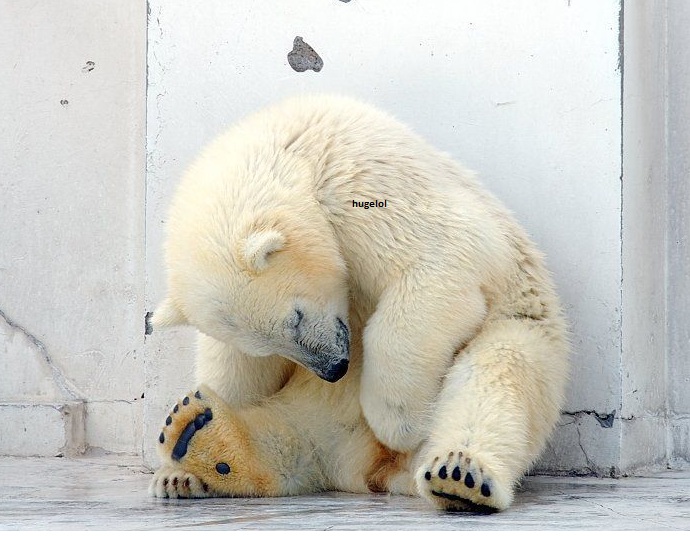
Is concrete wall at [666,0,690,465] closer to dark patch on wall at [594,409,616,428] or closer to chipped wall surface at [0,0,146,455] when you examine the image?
dark patch on wall at [594,409,616,428]

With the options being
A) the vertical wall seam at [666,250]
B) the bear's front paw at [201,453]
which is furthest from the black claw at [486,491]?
the vertical wall seam at [666,250]

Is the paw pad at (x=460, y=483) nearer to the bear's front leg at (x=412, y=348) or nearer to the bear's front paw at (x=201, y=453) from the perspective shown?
the bear's front leg at (x=412, y=348)

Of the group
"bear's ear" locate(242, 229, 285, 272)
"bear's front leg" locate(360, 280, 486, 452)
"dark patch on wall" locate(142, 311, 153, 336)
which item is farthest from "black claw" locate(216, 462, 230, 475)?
"dark patch on wall" locate(142, 311, 153, 336)

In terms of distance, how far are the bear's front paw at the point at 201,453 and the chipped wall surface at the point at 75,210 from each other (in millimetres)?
1142

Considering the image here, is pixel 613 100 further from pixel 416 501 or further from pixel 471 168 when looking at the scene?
pixel 416 501

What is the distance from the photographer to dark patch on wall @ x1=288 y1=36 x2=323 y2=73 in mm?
3463

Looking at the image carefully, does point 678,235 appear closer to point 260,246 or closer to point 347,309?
point 347,309

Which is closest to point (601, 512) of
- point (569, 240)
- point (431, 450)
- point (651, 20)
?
point (431, 450)

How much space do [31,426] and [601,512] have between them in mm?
2159

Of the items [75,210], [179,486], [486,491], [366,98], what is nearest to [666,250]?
[366,98]

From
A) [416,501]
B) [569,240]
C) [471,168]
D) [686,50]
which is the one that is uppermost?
[686,50]

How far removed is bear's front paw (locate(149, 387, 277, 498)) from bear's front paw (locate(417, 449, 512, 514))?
0.56m

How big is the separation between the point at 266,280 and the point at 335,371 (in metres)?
0.30

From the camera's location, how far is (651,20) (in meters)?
3.47
